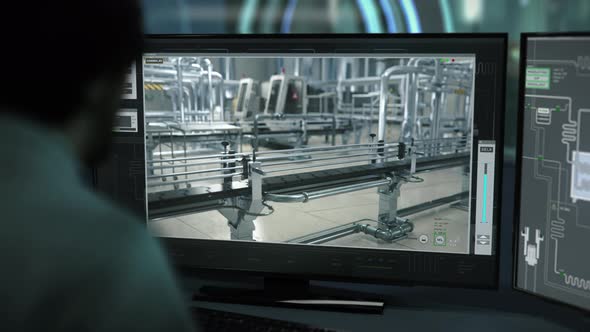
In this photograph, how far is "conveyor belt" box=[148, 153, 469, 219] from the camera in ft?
4.02

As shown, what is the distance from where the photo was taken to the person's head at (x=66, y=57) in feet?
1.19

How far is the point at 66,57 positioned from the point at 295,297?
930 mm

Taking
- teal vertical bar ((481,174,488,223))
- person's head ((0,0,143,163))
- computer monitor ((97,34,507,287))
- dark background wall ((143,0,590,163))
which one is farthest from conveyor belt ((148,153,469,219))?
person's head ((0,0,143,163))

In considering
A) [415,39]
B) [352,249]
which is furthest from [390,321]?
[415,39]

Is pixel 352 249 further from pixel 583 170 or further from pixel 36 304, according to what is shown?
pixel 36 304

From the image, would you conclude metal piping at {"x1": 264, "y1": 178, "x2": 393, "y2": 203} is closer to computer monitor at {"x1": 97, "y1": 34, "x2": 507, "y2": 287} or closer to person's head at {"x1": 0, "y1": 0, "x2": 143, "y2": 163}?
computer monitor at {"x1": 97, "y1": 34, "x2": 507, "y2": 287}

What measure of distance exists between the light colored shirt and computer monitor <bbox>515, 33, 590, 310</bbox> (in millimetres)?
841

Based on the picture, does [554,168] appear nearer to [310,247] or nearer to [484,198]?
[484,198]

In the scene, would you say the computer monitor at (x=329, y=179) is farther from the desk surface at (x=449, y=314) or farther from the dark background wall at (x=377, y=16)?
the dark background wall at (x=377, y=16)

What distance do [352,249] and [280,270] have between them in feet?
0.55

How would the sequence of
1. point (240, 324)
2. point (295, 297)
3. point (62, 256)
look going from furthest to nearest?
point (295, 297) → point (240, 324) → point (62, 256)

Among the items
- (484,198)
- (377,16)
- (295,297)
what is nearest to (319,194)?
(295,297)

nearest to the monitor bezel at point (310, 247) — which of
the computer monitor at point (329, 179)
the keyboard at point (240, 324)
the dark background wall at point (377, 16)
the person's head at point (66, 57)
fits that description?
the computer monitor at point (329, 179)

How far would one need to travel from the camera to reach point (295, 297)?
121 cm
